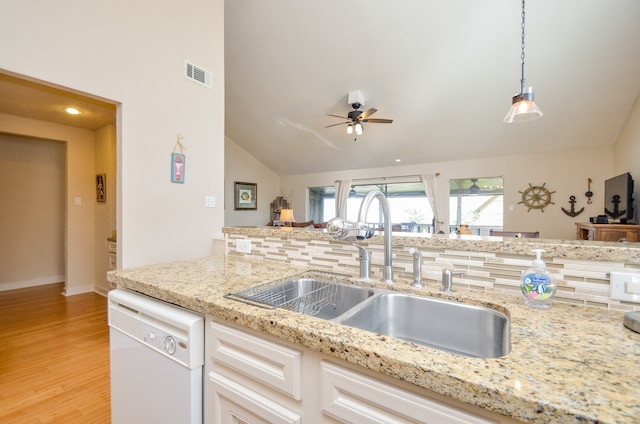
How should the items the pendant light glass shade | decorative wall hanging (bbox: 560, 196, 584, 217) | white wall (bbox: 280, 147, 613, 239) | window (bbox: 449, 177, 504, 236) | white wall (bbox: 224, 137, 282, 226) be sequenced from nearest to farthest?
the pendant light glass shade < white wall (bbox: 280, 147, 613, 239) < decorative wall hanging (bbox: 560, 196, 584, 217) < window (bbox: 449, 177, 504, 236) < white wall (bbox: 224, 137, 282, 226)

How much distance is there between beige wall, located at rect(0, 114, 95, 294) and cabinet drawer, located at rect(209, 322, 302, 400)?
4.21 meters

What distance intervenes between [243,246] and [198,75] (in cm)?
178

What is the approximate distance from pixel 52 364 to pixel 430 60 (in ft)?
16.1

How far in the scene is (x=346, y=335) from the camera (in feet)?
2.12

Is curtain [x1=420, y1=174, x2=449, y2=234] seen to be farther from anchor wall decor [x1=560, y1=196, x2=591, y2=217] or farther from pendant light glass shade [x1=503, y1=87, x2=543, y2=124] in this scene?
pendant light glass shade [x1=503, y1=87, x2=543, y2=124]

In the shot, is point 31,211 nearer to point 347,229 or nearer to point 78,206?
point 78,206

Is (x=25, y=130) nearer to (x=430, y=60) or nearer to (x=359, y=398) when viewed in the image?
(x=359, y=398)

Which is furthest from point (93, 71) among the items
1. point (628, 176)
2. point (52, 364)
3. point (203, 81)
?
point (628, 176)

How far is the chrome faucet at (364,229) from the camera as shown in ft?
3.27

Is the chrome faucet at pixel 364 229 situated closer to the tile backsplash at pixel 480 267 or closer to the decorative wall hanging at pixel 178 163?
the tile backsplash at pixel 480 267

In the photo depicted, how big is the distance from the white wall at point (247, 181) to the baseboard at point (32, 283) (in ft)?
9.61

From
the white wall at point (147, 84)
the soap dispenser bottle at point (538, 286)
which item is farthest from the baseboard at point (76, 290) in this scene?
the soap dispenser bottle at point (538, 286)

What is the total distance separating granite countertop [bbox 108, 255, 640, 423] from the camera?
0.43m

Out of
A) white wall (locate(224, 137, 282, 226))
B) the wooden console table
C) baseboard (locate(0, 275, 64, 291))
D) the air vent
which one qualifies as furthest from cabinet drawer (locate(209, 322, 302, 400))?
white wall (locate(224, 137, 282, 226))
